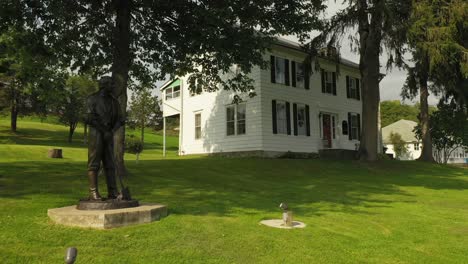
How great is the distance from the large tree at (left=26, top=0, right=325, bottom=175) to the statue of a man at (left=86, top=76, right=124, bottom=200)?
5142mm

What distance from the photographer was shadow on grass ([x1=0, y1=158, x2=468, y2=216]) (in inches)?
390

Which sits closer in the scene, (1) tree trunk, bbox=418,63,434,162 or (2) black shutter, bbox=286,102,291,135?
(2) black shutter, bbox=286,102,291,135

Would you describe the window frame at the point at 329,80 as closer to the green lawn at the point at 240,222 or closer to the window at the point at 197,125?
the window at the point at 197,125

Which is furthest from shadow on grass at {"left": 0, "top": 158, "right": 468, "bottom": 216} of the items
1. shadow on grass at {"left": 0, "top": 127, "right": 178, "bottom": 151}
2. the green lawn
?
shadow on grass at {"left": 0, "top": 127, "right": 178, "bottom": 151}

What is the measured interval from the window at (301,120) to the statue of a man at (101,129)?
63.1ft

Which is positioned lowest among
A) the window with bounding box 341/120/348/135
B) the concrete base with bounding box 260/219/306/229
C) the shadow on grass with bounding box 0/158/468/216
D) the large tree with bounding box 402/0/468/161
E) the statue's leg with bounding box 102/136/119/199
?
the concrete base with bounding box 260/219/306/229

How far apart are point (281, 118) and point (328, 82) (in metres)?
6.01

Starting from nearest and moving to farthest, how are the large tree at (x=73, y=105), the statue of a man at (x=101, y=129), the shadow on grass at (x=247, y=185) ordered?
the statue of a man at (x=101, y=129)
the shadow on grass at (x=247, y=185)
the large tree at (x=73, y=105)

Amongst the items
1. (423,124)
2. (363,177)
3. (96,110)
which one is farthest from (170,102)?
(96,110)

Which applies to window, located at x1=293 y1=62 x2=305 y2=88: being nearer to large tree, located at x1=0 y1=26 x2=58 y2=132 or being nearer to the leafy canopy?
the leafy canopy

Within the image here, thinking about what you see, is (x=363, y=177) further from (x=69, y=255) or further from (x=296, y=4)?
(x=69, y=255)

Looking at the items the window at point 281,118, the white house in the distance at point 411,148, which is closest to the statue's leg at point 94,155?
the window at point 281,118

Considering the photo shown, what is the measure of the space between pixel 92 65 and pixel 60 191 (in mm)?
8608

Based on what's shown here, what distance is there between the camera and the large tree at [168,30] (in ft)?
42.9
